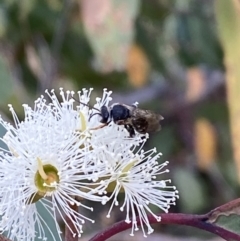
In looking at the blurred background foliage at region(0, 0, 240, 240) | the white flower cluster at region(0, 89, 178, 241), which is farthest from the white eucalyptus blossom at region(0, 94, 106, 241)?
the blurred background foliage at region(0, 0, 240, 240)

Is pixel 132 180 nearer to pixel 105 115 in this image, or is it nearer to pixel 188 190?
pixel 105 115

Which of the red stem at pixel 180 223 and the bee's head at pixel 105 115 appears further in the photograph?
the bee's head at pixel 105 115

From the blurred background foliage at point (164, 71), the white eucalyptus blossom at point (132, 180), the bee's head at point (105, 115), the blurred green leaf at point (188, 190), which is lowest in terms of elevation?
the white eucalyptus blossom at point (132, 180)

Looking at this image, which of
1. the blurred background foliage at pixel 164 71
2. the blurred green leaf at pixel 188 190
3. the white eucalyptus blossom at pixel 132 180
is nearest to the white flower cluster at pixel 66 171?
the white eucalyptus blossom at pixel 132 180

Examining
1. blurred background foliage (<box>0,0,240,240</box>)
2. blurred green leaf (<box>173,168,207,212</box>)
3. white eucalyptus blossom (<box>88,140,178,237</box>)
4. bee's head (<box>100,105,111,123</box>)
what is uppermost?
blurred background foliage (<box>0,0,240,240</box>)

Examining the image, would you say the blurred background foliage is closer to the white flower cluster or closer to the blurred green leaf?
the blurred green leaf

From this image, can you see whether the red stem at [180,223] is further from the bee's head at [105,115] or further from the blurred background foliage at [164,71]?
the blurred background foliage at [164,71]
